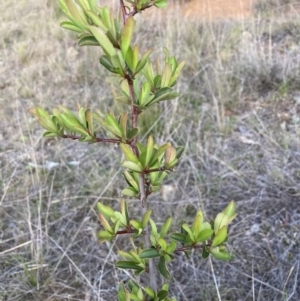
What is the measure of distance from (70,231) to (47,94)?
1.04 m

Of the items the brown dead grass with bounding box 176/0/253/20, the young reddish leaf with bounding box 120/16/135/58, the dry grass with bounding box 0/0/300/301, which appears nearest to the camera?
the young reddish leaf with bounding box 120/16/135/58

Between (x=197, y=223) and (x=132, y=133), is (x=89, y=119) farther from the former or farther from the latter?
(x=197, y=223)

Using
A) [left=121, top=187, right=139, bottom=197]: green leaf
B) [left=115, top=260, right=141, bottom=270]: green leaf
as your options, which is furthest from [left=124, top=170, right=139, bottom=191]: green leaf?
[left=115, top=260, right=141, bottom=270]: green leaf

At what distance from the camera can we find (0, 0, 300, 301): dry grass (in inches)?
52.4

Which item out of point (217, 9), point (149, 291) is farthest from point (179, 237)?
point (217, 9)

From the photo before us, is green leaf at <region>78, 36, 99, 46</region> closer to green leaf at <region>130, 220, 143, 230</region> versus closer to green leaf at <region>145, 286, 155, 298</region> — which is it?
green leaf at <region>130, 220, 143, 230</region>

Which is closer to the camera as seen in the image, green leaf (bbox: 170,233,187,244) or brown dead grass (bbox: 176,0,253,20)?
green leaf (bbox: 170,233,187,244)

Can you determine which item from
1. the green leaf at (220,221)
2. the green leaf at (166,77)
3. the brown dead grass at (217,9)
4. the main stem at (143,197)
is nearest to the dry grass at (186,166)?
the brown dead grass at (217,9)

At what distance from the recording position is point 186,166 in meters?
1.76

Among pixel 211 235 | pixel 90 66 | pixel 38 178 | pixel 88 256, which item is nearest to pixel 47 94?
pixel 90 66

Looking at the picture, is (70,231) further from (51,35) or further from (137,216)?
(51,35)

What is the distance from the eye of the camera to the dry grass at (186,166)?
133 centimetres

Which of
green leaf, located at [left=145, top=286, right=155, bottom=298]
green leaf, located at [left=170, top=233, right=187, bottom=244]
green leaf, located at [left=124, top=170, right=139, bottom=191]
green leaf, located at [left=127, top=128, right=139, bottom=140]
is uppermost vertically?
green leaf, located at [left=127, top=128, right=139, bottom=140]

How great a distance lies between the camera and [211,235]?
64 centimetres
